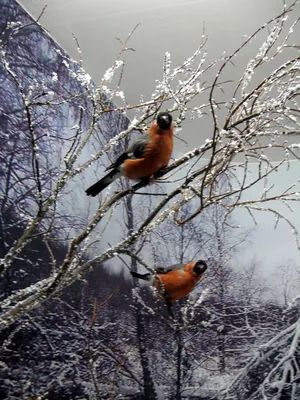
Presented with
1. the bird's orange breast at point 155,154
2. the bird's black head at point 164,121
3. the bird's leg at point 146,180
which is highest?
the bird's black head at point 164,121

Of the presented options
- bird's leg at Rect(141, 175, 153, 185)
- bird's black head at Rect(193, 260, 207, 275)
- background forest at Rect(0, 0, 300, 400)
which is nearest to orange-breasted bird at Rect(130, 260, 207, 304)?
bird's black head at Rect(193, 260, 207, 275)

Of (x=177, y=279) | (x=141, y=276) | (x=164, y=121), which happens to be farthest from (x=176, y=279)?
(x=164, y=121)

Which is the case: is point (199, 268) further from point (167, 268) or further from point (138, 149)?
point (138, 149)

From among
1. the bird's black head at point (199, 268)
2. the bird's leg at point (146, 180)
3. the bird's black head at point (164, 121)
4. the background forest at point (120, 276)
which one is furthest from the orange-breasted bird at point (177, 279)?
the bird's black head at point (164, 121)

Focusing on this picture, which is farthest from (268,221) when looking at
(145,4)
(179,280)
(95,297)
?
(145,4)

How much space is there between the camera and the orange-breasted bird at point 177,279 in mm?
1129

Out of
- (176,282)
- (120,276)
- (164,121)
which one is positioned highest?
(164,121)

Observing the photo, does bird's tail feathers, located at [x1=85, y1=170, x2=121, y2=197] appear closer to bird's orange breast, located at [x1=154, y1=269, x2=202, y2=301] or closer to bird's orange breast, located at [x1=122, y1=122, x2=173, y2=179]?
bird's orange breast, located at [x1=122, y1=122, x2=173, y2=179]

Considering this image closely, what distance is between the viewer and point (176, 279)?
3.78 ft

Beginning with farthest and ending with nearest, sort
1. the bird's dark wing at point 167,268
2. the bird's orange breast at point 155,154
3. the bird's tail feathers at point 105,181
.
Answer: the bird's dark wing at point 167,268, the bird's tail feathers at point 105,181, the bird's orange breast at point 155,154

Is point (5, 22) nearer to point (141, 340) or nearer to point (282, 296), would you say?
point (141, 340)

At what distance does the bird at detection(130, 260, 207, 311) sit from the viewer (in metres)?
1.13

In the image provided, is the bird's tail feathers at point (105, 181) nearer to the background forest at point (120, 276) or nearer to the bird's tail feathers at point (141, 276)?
the background forest at point (120, 276)

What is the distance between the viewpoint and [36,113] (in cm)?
134
